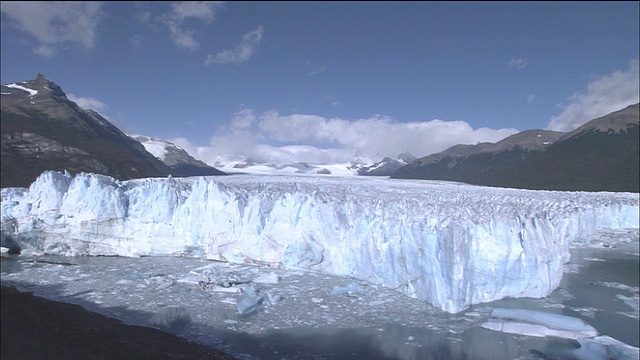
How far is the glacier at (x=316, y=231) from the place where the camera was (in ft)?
29.3

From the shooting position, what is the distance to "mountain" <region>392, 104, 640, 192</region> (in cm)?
4519

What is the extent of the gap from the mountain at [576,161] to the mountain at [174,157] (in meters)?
58.0

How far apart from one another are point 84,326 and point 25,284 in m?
4.06

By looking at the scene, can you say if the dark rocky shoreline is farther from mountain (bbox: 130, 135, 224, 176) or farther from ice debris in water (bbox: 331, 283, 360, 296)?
mountain (bbox: 130, 135, 224, 176)

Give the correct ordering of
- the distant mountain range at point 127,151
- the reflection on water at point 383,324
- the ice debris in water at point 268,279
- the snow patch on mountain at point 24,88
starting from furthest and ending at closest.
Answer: the snow patch on mountain at point 24,88
the distant mountain range at point 127,151
the ice debris in water at point 268,279
the reflection on water at point 383,324

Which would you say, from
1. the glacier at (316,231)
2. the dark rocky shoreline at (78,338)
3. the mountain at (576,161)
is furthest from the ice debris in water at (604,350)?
the mountain at (576,161)

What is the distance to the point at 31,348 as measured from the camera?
4.71 metres

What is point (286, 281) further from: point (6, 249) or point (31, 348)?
point (6, 249)

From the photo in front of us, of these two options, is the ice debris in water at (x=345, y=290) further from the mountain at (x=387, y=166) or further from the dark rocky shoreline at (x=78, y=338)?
the mountain at (x=387, y=166)

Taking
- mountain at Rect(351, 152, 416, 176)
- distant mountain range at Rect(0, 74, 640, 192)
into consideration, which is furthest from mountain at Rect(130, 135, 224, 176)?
mountain at Rect(351, 152, 416, 176)

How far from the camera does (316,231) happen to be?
11.4m

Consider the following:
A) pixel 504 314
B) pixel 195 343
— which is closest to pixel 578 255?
pixel 504 314

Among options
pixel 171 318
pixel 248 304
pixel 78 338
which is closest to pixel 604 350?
pixel 248 304

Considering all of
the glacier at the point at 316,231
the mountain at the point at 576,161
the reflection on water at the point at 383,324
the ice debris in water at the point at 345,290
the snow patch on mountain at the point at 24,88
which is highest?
the snow patch on mountain at the point at 24,88
